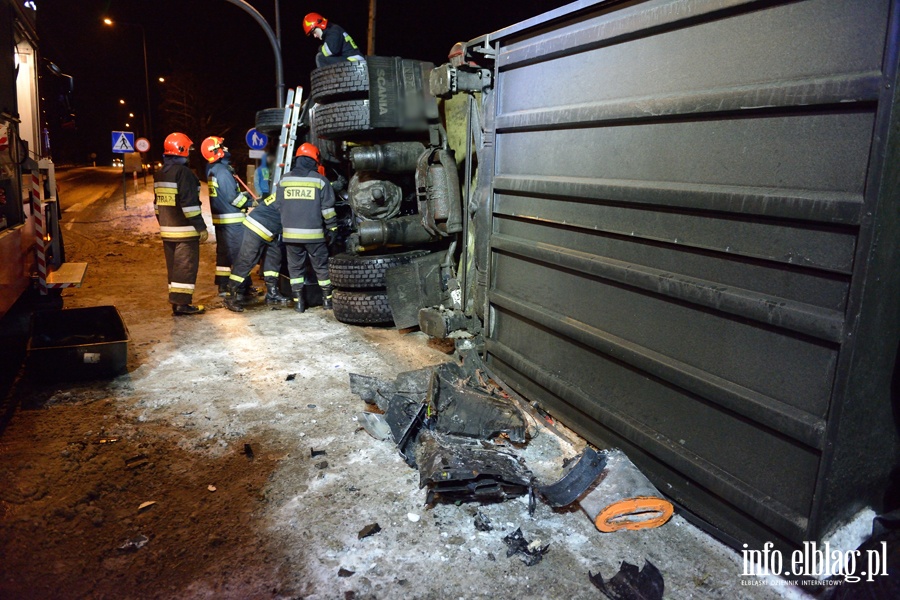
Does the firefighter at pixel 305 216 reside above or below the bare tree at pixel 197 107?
below

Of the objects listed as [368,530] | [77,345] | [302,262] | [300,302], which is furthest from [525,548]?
[302,262]

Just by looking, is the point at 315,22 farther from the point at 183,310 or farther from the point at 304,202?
the point at 183,310

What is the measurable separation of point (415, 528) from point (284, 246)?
5052mm

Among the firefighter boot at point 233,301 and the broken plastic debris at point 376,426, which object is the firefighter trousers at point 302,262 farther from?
the broken plastic debris at point 376,426

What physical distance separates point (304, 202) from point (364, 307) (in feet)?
4.75

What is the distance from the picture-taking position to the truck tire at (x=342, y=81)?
5676 millimetres

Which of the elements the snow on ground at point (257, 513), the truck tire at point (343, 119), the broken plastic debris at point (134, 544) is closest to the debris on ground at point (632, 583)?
the snow on ground at point (257, 513)

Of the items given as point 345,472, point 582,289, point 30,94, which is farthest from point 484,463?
point 30,94

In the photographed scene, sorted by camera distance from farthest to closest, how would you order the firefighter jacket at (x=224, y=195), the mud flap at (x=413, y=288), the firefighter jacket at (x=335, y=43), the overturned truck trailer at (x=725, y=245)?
the firefighter jacket at (x=224, y=195), the firefighter jacket at (x=335, y=43), the mud flap at (x=413, y=288), the overturned truck trailer at (x=725, y=245)

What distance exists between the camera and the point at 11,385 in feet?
14.3

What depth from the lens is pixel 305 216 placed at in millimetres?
6457

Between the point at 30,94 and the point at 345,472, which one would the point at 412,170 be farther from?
the point at 30,94

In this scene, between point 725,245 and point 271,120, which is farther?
point 271,120

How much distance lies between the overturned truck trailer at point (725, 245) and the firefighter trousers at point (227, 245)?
4463 millimetres
